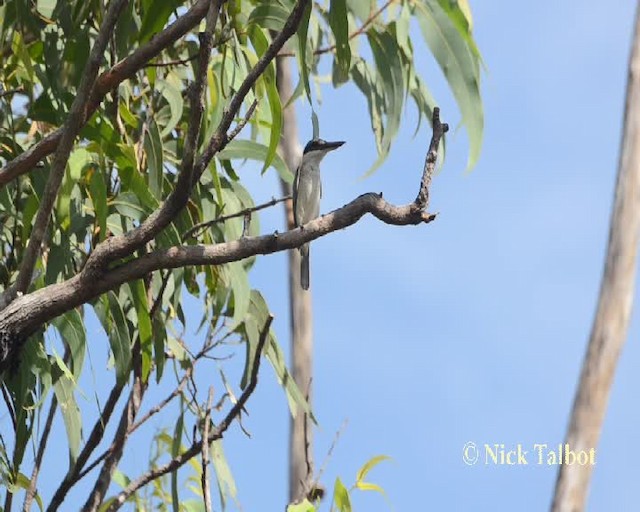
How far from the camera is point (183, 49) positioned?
338 centimetres

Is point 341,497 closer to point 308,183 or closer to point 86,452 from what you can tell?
point 86,452

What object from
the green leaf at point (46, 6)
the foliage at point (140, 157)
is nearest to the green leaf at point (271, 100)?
the foliage at point (140, 157)

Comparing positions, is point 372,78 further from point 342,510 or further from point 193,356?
point 342,510

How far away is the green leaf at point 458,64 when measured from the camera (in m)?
2.56

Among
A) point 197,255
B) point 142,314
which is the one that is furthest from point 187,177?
point 142,314

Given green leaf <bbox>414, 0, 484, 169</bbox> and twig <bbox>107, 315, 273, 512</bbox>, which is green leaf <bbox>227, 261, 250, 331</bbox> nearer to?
twig <bbox>107, 315, 273, 512</bbox>

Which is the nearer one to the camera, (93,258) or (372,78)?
(93,258)

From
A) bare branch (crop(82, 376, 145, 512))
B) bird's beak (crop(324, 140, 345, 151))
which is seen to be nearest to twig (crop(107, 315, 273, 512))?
bare branch (crop(82, 376, 145, 512))

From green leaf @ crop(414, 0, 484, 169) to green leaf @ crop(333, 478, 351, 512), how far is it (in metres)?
0.67

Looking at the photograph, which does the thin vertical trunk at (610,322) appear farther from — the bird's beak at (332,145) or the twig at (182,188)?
the twig at (182,188)

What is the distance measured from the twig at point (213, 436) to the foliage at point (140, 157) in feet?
0.44

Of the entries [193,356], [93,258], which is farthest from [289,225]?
[93,258]

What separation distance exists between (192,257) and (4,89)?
1.32 meters

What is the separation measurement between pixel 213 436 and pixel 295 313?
2.19 m
